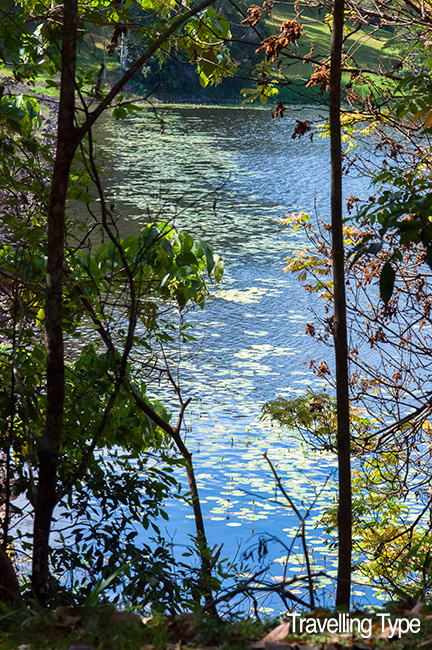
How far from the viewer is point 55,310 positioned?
2.84 meters

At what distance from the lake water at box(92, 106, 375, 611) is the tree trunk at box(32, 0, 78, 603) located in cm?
44

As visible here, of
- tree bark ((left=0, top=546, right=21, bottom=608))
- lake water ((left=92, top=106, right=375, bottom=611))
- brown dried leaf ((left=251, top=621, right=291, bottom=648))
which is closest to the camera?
brown dried leaf ((left=251, top=621, right=291, bottom=648))

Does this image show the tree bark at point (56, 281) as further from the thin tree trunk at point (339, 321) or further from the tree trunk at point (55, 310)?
the thin tree trunk at point (339, 321)

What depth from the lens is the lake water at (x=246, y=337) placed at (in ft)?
23.4

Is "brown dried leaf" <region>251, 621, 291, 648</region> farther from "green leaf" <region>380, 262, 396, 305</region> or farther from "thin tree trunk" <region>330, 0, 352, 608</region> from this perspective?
"thin tree trunk" <region>330, 0, 352, 608</region>

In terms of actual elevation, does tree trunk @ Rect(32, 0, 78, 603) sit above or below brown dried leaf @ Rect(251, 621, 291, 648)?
above

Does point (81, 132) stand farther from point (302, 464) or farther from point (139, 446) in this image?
point (302, 464)

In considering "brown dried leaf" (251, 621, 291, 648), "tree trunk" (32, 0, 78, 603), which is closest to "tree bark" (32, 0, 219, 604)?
"tree trunk" (32, 0, 78, 603)

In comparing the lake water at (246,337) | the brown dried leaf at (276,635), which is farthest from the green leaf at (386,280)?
the brown dried leaf at (276,635)

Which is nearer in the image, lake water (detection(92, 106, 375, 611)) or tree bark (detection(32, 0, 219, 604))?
tree bark (detection(32, 0, 219, 604))

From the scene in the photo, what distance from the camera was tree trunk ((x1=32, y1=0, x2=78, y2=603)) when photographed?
276cm

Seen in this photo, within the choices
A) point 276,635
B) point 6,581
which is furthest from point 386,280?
point 6,581

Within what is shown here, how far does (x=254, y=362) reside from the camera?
1107 centimetres

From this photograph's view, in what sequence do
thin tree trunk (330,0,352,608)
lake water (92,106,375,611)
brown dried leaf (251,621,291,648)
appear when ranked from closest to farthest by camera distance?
brown dried leaf (251,621,291,648), thin tree trunk (330,0,352,608), lake water (92,106,375,611)
